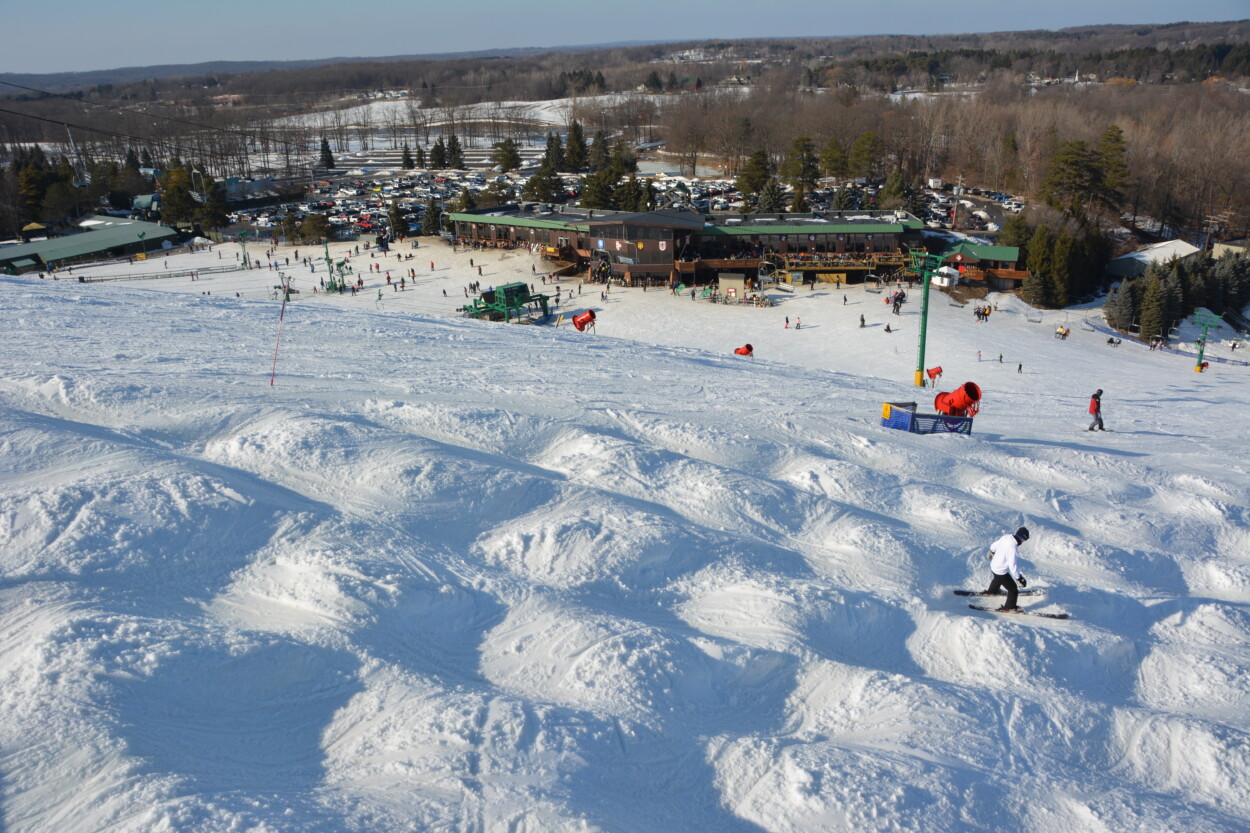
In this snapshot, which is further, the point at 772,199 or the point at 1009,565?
the point at 772,199

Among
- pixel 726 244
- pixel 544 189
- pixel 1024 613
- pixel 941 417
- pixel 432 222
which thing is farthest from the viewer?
pixel 544 189

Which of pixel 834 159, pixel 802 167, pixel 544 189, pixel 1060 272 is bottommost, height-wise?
pixel 1060 272

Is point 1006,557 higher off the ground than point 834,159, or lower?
lower

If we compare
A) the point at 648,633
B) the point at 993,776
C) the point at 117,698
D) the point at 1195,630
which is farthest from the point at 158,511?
the point at 1195,630

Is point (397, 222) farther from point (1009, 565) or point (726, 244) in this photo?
point (1009, 565)

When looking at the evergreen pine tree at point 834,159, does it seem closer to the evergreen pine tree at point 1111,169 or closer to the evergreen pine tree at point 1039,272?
the evergreen pine tree at point 1111,169

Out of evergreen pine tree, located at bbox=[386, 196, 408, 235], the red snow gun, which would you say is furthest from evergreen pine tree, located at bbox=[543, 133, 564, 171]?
the red snow gun

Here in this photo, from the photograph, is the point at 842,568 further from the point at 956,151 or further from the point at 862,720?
the point at 956,151

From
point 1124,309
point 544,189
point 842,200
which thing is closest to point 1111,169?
point 842,200
